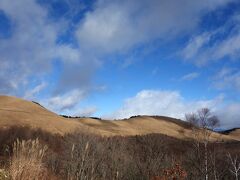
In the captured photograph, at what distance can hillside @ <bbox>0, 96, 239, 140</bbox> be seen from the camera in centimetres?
8194

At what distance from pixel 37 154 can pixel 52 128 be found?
70531 mm

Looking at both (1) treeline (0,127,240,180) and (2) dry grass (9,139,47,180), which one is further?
(1) treeline (0,127,240,180)

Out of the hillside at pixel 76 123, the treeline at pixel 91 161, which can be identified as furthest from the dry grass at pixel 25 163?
the hillside at pixel 76 123

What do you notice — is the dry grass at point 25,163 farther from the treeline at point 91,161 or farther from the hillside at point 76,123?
the hillside at point 76,123

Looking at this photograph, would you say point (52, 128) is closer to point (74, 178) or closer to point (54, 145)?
point (54, 145)

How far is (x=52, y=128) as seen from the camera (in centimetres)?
8200

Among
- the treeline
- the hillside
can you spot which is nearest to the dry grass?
the treeline

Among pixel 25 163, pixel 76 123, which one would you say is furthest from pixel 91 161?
pixel 76 123

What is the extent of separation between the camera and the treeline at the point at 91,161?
12367mm

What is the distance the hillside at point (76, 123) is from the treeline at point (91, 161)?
7.67 m

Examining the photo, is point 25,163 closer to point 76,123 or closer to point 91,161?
point 91,161

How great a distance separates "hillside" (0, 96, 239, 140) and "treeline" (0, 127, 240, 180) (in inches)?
302

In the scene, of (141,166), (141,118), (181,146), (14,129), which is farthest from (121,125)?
(141,166)

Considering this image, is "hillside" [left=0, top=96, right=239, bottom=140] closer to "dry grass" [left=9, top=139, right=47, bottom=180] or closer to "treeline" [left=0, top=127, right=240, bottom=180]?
"treeline" [left=0, top=127, right=240, bottom=180]
